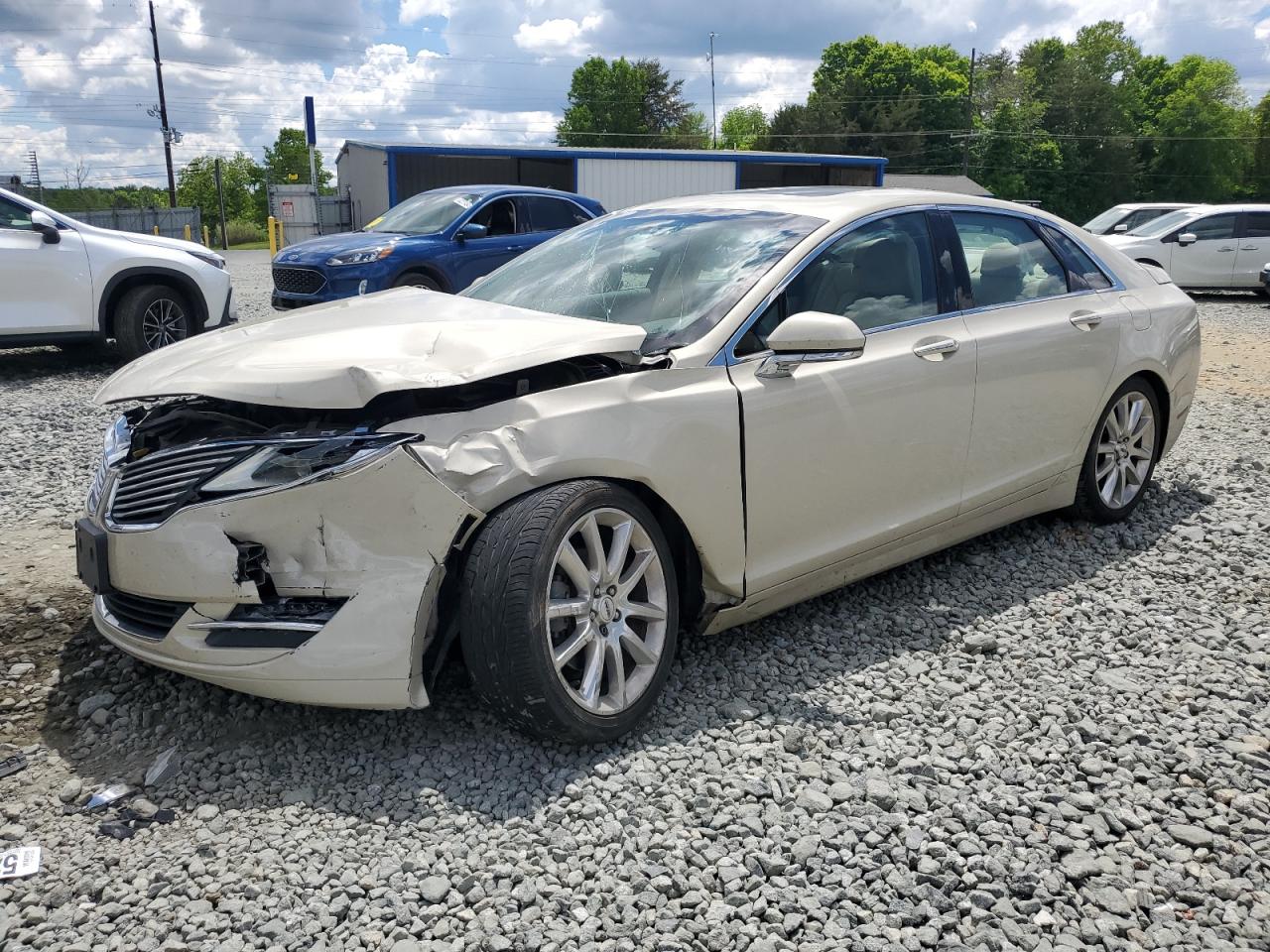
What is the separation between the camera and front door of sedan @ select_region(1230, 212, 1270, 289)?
59.3 feet

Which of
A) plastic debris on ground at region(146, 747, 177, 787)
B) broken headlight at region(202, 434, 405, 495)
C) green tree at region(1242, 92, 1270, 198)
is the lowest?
plastic debris on ground at region(146, 747, 177, 787)

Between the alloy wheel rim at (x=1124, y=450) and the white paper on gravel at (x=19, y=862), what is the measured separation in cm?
440

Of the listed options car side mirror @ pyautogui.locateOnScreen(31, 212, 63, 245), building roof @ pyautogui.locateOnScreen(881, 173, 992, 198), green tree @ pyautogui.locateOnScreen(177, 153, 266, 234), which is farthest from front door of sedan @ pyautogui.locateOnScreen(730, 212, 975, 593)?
green tree @ pyautogui.locateOnScreen(177, 153, 266, 234)

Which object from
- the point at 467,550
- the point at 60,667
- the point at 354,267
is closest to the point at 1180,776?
the point at 467,550

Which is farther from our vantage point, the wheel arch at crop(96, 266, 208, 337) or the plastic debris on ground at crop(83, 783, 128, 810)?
the wheel arch at crop(96, 266, 208, 337)

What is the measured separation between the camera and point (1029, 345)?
4.39m

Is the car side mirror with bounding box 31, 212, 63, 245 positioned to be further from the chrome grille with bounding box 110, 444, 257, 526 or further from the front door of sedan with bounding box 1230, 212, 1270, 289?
the front door of sedan with bounding box 1230, 212, 1270, 289

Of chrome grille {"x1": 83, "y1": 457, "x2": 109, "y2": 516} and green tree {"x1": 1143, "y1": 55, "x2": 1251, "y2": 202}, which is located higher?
green tree {"x1": 1143, "y1": 55, "x2": 1251, "y2": 202}

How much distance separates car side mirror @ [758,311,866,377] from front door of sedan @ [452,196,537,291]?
9120 millimetres

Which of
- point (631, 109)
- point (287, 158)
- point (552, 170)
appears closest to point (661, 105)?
point (631, 109)

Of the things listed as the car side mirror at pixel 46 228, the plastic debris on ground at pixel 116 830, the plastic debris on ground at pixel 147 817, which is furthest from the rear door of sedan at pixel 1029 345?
the car side mirror at pixel 46 228

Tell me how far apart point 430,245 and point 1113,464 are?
28.1 ft

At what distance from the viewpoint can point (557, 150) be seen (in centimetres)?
3050

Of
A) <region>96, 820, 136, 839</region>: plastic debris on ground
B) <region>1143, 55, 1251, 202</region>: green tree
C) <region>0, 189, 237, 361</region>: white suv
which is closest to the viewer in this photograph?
<region>96, 820, 136, 839</region>: plastic debris on ground
